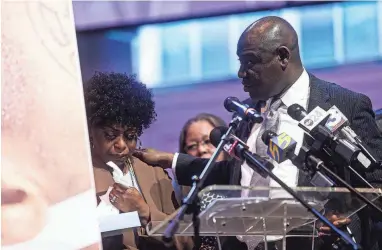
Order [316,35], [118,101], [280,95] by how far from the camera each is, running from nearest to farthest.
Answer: [280,95], [118,101], [316,35]

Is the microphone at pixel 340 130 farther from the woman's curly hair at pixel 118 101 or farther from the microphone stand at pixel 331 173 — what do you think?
the woman's curly hair at pixel 118 101

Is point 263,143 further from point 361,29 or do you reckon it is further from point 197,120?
point 361,29

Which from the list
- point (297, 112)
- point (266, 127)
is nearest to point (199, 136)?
point (266, 127)

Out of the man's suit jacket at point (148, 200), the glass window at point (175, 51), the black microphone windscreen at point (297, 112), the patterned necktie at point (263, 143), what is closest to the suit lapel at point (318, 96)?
the patterned necktie at point (263, 143)

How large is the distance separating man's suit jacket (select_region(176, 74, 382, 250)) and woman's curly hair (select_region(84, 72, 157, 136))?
37cm

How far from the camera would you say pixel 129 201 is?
9.34 ft

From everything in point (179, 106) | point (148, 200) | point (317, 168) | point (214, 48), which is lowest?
point (148, 200)

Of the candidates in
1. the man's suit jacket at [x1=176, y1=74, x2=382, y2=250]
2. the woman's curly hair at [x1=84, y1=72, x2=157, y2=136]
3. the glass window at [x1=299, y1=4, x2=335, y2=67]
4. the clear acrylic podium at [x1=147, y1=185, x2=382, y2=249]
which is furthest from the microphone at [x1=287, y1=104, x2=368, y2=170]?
the glass window at [x1=299, y1=4, x2=335, y2=67]

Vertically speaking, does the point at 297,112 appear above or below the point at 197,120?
above

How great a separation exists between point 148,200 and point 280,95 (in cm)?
69

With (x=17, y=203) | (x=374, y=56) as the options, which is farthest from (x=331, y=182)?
(x=374, y=56)

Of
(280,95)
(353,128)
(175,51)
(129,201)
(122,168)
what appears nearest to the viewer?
(353,128)

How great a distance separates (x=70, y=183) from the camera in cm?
269

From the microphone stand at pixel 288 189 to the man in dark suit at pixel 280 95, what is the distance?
486mm
